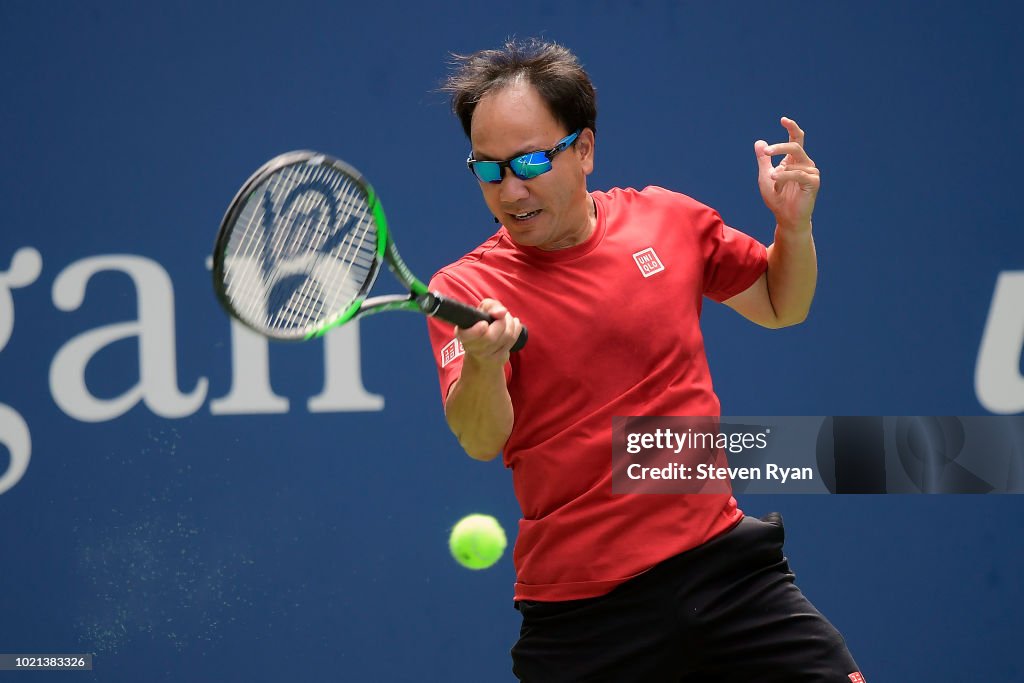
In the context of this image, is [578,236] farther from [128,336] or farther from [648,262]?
[128,336]

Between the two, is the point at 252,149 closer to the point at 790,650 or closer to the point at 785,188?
the point at 785,188

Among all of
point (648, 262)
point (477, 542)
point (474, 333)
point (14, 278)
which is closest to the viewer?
point (474, 333)

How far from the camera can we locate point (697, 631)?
7.20 feet

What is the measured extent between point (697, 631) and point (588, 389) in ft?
1.54

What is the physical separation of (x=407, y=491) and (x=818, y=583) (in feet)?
4.00

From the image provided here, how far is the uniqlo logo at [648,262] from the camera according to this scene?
2293 millimetres

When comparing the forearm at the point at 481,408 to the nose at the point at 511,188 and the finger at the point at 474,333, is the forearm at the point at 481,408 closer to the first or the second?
the finger at the point at 474,333

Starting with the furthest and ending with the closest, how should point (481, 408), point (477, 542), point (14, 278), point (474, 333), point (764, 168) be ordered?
point (14, 278), point (477, 542), point (764, 168), point (481, 408), point (474, 333)

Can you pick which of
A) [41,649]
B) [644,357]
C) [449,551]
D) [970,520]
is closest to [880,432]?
[970,520]

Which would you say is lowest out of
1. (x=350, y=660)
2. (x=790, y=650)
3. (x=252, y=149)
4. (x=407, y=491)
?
(x=350, y=660)

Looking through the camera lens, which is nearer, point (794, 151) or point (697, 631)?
point (697, 631)

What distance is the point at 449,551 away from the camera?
355cm

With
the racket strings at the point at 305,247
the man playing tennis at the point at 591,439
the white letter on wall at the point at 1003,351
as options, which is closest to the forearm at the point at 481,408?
the man playing tennis at the point at 591,439

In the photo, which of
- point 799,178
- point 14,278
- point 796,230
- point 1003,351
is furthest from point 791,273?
point 14,278
